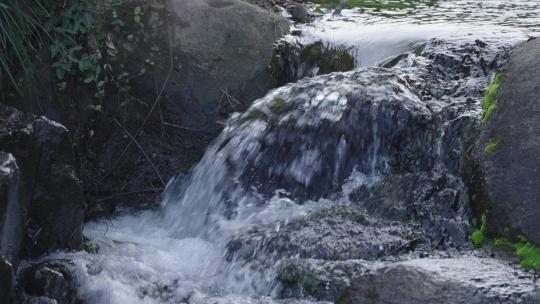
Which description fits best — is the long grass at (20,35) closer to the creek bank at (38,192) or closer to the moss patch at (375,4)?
the creek bank at (38,192)

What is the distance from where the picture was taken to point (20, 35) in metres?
5.19

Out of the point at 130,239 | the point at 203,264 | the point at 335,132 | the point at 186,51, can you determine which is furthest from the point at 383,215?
the point at 186,51

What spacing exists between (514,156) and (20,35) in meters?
3.22

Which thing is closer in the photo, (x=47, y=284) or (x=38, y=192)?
(x=47, y=284)

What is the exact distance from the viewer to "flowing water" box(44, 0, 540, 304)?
4.33 metres

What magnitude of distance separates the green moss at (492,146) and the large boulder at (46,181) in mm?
2272

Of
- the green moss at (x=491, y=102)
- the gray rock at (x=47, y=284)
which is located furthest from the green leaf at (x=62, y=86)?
the green moss at (x=491, y=102)

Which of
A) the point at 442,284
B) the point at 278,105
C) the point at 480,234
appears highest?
the point at 278,105

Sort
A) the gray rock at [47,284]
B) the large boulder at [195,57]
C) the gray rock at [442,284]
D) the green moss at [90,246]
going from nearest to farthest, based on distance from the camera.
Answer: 1. the gray rock at [442,284]
2. the gray rock at [47,284]
3. the green moss at [90,246]
4. the large boulder at [195,57]

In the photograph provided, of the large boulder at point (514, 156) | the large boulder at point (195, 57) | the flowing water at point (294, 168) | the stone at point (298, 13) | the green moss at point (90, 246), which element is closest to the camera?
the large boulder at point (514, 156)

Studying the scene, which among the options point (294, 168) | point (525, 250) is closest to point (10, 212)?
point (294, 168)

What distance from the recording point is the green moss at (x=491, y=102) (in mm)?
4341

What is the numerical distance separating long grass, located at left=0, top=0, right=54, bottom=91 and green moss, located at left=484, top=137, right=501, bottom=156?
2.91 m

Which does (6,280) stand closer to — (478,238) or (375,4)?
(478,238)
